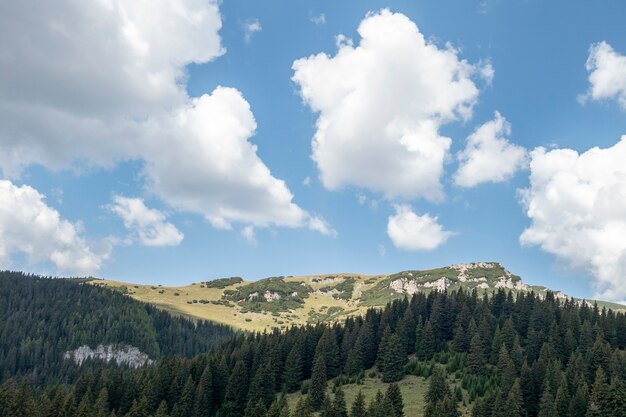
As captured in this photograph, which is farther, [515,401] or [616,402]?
[515,401]

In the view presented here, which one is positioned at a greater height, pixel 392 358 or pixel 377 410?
pixel 392 358

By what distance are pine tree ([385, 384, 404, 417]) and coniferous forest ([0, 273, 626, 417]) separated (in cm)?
28

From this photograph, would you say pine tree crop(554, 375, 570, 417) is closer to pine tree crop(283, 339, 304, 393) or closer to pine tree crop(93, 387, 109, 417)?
pine tree crop(283, 339, 304, 393)

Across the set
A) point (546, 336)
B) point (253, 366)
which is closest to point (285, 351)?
point (253, 366)

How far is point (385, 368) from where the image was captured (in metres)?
137

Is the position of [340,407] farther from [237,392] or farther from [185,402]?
[185,402]

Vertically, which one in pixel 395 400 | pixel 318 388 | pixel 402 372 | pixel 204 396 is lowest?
pixel 204 396

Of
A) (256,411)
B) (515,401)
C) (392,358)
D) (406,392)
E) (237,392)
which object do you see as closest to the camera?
(515,401)

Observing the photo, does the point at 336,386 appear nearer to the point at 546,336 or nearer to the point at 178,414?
the point at 178,414

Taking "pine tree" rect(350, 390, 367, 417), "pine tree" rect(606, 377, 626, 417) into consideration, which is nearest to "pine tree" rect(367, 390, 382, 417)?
"pine tree" rect(350, 390, 367, 417)

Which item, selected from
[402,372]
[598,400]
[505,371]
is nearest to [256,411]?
[402,372]

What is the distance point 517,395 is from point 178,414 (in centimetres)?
8274

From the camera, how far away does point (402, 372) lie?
13575cm

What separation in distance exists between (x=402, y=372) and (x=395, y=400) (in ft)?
103
